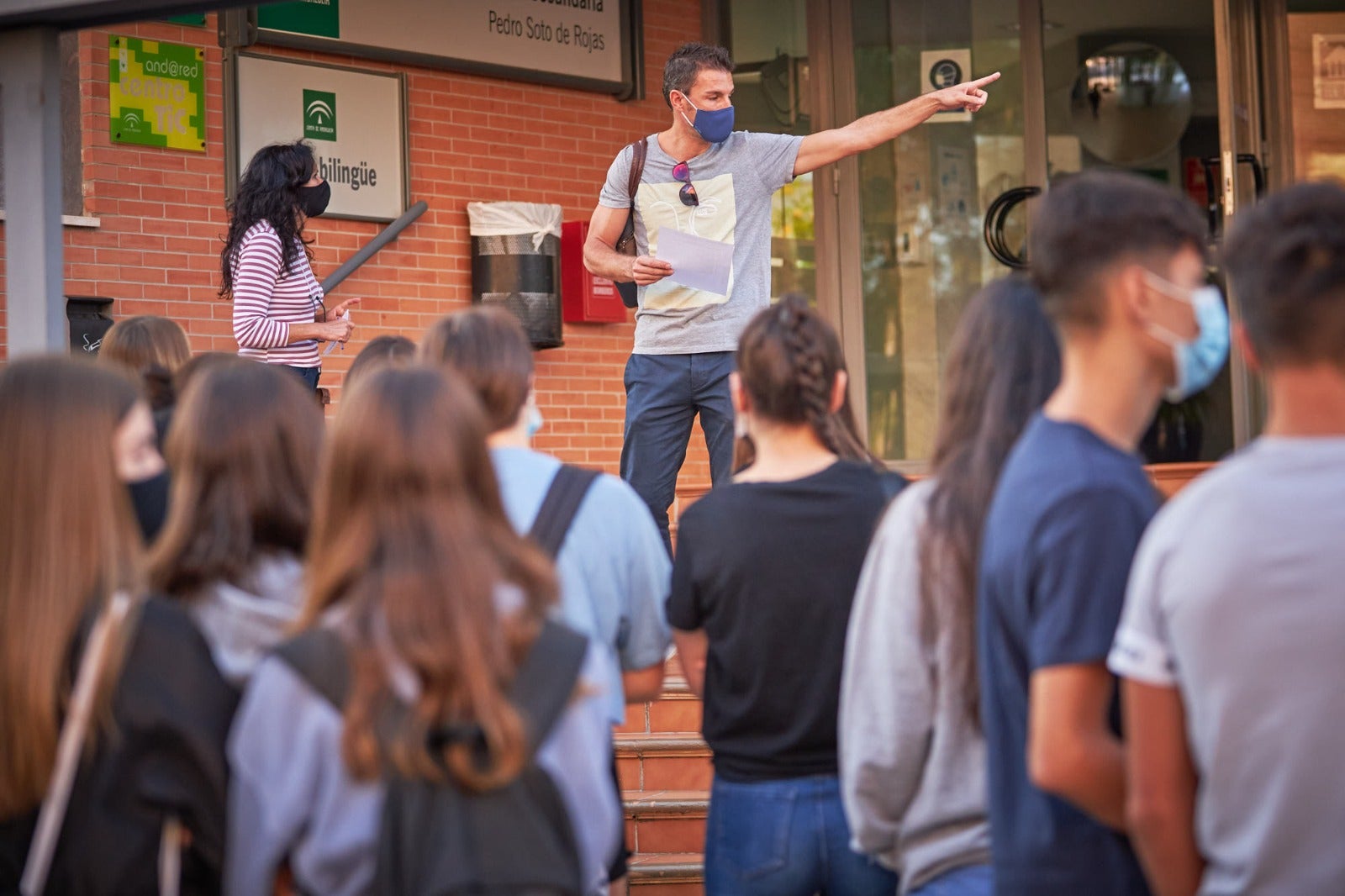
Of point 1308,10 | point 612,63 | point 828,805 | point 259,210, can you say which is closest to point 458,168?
point 612,63

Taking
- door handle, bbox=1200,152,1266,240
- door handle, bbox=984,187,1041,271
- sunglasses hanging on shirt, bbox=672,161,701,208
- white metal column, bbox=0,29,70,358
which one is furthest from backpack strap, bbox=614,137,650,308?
door handle, bbox=1200,152,1266,240

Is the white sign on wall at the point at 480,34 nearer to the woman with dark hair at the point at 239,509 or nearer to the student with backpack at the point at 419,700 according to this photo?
the woman with dark hair at the point at 239,509

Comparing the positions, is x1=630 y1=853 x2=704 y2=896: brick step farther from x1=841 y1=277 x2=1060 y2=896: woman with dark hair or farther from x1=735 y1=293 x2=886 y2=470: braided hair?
x1=841 y1=277 x2=1060 y2=896: woman with dark hair

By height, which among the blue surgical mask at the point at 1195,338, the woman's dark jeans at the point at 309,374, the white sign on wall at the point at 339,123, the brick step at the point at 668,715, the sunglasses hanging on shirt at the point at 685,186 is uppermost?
the white sign on wall at the point at 339,123

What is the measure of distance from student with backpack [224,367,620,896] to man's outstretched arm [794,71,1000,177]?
319 cm

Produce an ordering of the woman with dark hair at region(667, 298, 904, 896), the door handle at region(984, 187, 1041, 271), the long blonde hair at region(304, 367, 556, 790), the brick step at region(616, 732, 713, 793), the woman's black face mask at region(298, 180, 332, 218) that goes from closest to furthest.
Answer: the long blonde hair at region(304, 367, 556, 790) < the woman with dark hair at region(667, 298, 904, 896) < the brick step at region(616, 732, 713, 793) < the woman's black face mask at region(298, 180, 332, 218) < the door handle at region(984, 187, 1041, 271)

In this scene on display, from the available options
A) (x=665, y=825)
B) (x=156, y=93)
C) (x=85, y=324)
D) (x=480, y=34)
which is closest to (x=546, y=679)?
(x=665, y=825)

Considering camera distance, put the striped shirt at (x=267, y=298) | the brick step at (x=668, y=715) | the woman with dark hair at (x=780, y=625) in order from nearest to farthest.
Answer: the woman with dark hair at (x=780, y=625), the brick step at (x=668, y=715), the striped shirt at (x=267, y=298)

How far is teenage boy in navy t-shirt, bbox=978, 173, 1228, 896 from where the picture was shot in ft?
5.92

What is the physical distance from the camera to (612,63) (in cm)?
798

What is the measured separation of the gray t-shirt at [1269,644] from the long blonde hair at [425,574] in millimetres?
786

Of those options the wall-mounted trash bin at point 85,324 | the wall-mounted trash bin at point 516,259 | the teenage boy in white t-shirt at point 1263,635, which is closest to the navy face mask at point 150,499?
the teenage boy in white t-shirt at point 1263,635

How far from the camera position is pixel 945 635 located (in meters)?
2.25

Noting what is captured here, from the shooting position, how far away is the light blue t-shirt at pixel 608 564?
2.66 meters
